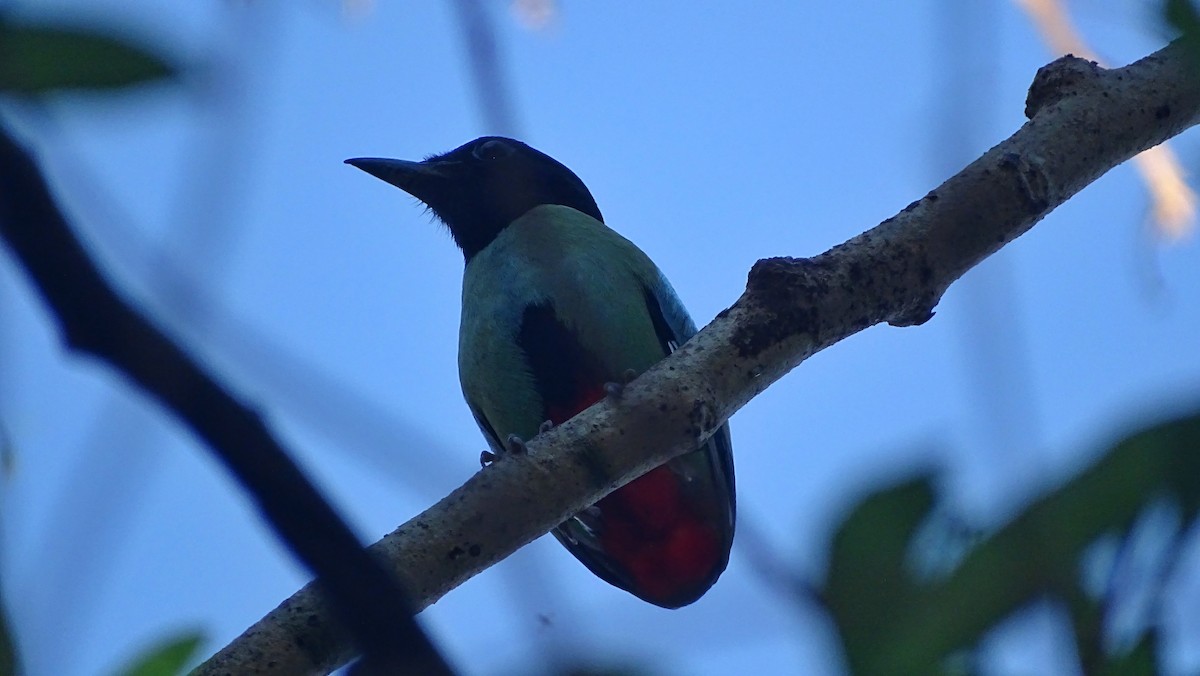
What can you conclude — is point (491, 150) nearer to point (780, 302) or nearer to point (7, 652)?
point (780, 302)

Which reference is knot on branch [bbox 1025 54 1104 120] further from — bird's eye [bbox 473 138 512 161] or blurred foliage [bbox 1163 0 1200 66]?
bird's eye [bbox 473 138 512 161]

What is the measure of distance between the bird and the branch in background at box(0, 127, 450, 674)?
128 inches

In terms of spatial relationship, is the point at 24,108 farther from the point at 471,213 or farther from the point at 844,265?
the point at 471,213

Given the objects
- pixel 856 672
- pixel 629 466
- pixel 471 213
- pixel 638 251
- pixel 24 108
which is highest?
pixel 471 213

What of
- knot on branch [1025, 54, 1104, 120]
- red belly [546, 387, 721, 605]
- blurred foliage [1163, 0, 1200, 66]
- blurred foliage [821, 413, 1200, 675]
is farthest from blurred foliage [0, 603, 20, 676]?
red belly [546, 387, 721, 605]

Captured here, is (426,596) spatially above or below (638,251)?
below

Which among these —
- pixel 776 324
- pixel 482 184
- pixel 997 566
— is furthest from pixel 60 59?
pixel 482 184

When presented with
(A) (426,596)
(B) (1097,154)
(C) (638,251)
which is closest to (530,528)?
(A) (426,596)

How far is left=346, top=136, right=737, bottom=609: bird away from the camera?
14.8ft

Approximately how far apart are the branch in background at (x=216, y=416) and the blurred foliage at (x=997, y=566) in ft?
1.81

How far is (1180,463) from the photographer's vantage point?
1.20m

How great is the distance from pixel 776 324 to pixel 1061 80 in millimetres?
1038

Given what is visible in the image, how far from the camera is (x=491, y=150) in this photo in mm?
6297

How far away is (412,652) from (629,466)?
73.0 inches
